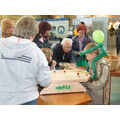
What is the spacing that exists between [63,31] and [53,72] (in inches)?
87.0

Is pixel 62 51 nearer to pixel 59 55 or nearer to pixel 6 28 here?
pixel 59 55

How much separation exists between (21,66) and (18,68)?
26 millimetres

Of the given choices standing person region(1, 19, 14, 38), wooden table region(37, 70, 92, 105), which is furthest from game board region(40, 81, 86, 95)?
standing person region(1, 19, 14, 38)

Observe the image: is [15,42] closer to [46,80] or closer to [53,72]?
[46,80]

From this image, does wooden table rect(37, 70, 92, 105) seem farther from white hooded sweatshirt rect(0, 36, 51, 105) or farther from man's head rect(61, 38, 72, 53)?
man's head rect(61, 38, 72, 53)

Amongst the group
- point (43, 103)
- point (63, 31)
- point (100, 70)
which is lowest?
point (43, 103)

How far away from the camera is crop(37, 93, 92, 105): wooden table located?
5.31 ft

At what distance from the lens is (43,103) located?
1.62 metres

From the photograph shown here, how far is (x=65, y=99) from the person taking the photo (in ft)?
5.51

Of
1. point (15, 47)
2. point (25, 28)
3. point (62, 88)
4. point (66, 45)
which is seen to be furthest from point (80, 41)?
point (15, 47)

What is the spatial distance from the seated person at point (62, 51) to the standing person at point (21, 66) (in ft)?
4.51

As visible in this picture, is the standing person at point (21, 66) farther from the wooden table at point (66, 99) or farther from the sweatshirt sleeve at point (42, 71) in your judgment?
the wooden table at point (66, 99)

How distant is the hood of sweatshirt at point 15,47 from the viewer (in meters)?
1.08
